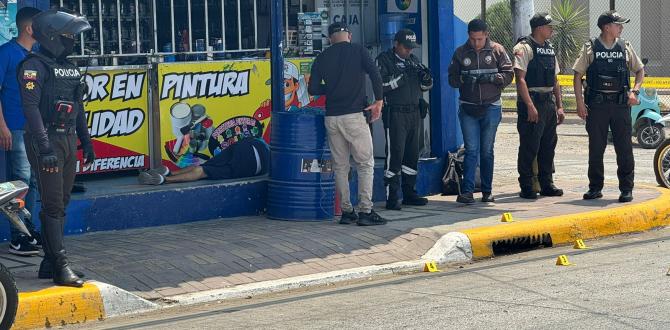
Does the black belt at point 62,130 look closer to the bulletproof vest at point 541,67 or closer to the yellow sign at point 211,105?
the yellow sign at point 211,105

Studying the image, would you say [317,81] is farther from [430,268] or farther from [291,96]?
[430,268]

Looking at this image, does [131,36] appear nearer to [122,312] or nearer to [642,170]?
[122,312]

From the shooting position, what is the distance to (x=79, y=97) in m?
8.54

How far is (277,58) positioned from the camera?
11484mm

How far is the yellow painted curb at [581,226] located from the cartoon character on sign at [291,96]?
9.56ft

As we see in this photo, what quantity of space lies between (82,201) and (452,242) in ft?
10.5

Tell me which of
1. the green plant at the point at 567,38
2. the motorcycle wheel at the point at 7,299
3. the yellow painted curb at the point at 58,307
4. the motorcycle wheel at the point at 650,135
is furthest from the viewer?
the green plant at the point at 567,38

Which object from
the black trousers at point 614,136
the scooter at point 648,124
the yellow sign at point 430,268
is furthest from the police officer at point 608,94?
the scooter at point 648,124

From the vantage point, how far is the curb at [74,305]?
7867 mm

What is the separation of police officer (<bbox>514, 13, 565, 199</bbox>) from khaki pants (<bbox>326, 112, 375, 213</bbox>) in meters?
2.17

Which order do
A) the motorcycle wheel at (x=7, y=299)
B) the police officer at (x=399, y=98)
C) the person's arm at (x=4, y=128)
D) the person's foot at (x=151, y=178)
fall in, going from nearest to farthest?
the motorcycle wheel at (x=7, y=299) < the person's arm at (x=4, y=128) < the person's foot at (x=151, y=178) < the police officer at (x=399, y=98)

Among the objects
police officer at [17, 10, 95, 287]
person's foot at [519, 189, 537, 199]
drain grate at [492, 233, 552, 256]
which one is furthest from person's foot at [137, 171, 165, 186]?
person's foot at [519, 189, 537, 199]

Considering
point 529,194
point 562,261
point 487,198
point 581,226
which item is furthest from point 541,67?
point 562,261

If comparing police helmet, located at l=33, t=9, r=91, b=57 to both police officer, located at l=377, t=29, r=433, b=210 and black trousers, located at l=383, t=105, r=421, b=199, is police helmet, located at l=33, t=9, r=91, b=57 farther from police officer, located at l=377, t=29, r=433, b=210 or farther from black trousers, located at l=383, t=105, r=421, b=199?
black trousers, located at l=383, t=105, r=421, b=199
